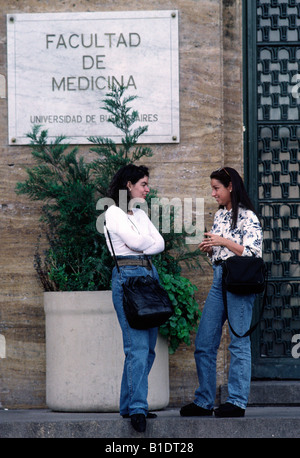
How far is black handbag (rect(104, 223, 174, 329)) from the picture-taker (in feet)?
17.8

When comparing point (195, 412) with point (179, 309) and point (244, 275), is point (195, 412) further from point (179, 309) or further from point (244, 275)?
point (244, 275)

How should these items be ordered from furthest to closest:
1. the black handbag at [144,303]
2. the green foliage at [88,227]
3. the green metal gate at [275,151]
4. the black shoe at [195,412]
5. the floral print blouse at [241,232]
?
1. the green metal gate at [275,151]
2. the green foliage at [88,227]
3. the black shoe at [195,412]
4. the floral print blouse at [241,232]
5. the black handbag at [144,303]

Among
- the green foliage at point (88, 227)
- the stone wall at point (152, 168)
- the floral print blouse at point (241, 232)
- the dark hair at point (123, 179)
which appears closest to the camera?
the floral print blouse at point (241, 232)

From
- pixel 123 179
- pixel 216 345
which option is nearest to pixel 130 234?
pixel 123 179

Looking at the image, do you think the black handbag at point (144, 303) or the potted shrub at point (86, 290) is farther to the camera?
the potted shrub at point (86, 290)

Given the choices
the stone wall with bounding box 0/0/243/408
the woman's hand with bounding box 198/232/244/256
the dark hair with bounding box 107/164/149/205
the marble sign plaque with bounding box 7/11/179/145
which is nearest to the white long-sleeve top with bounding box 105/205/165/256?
the dark hair with bounding box 107/164/149/205

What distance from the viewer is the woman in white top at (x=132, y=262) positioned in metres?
5.55

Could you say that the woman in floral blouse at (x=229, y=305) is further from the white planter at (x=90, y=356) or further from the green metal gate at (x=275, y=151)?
the green metal gate at (x=275, y=151)

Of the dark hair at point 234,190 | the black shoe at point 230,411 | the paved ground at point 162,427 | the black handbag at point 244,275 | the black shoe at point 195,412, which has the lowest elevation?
the paved ground at point 162,427

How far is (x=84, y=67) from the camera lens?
24.2 ft

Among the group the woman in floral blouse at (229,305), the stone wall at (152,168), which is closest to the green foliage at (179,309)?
the stone wall at (152,168)

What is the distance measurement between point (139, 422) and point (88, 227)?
5.56 ft

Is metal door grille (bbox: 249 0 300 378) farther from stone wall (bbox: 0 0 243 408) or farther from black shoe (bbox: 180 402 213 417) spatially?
black shoe (bbox: 180 402 213 417)
